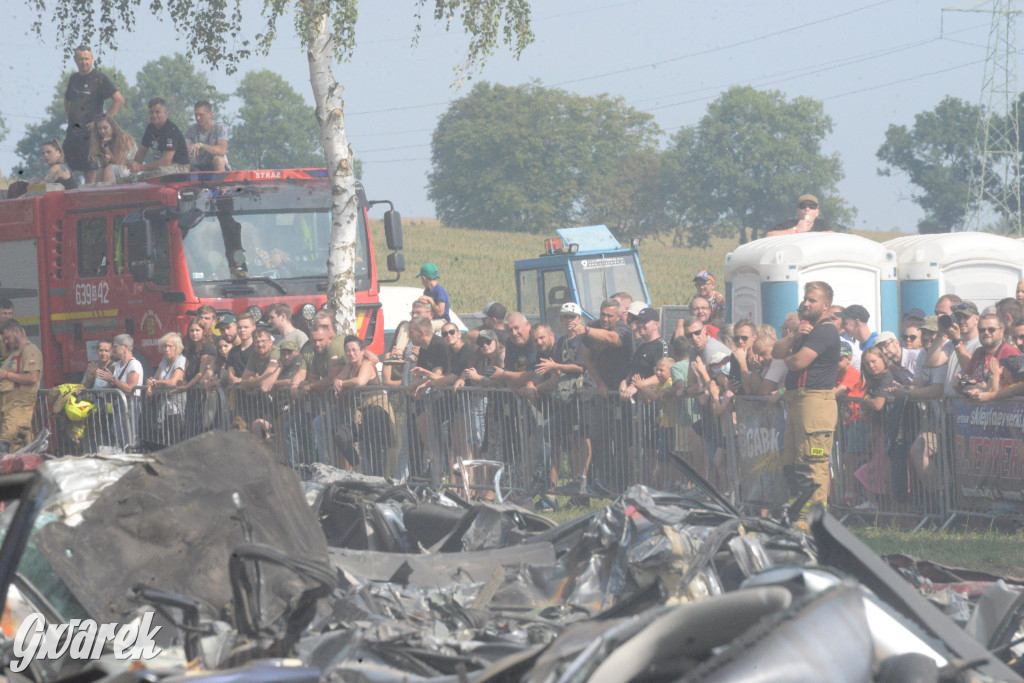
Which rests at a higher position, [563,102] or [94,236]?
[563,102]

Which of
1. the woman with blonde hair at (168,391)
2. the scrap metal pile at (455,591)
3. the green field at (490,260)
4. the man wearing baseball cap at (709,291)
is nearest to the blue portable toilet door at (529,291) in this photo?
the man wearing baseball cap at (709,291)

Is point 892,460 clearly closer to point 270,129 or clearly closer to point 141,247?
point 141,247

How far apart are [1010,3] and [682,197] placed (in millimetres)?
47964

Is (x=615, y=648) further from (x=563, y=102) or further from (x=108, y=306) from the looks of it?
(x=563, y=102)

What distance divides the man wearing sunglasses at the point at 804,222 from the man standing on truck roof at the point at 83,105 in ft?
31.3

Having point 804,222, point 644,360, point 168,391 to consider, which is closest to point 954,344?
point 644,360

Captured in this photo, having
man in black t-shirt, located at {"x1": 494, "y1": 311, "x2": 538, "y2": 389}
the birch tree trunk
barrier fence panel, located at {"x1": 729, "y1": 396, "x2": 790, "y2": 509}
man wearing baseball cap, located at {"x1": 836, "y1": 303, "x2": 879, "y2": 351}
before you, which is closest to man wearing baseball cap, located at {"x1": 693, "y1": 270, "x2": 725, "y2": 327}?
man wearing baseball cap, located at {"x1": 836, "y1": 303, "x2": 879, "y2": 351}

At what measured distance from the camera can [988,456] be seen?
26.7 ft

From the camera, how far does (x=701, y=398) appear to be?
9.33 meters

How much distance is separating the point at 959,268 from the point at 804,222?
7.46 feet

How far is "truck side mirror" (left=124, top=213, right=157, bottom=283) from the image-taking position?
13953 millimetres

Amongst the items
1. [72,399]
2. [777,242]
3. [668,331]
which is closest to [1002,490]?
[777,242]

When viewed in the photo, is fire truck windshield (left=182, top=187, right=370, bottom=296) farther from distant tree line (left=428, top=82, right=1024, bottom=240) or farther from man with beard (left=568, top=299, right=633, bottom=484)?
distant tree line (left=428, top=82, right=1024, bottom=240)

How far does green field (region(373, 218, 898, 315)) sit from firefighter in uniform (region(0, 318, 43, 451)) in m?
36.3
